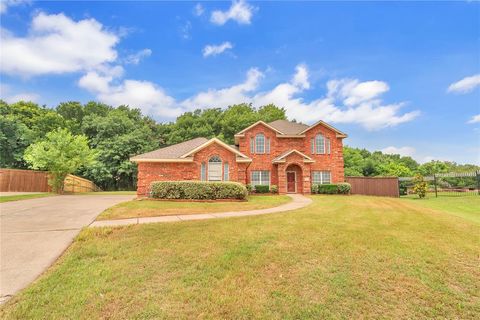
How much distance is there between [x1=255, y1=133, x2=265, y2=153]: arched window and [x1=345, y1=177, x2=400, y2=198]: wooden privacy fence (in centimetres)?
983

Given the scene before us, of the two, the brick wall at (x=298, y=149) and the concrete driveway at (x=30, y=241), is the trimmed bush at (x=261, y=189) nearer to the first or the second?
the brick wall at (x=298, y=149)

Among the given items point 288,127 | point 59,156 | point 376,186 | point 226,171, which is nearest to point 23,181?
point 59,156

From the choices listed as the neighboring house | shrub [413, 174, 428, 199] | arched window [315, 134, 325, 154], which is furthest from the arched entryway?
shrub [413, 174, 428, 199]

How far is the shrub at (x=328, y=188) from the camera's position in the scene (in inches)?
932

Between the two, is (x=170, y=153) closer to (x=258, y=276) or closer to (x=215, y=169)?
(x=215, y=169)

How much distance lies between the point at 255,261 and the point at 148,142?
39.0 meters

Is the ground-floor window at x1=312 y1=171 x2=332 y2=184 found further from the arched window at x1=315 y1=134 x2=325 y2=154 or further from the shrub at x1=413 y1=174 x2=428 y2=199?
the shrub at x1=413 y1=174 x2=428 y2=199

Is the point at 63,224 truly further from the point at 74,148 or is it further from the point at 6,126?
the point at 6,126

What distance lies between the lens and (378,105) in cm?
2708

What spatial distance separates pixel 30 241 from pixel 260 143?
21.1 meters

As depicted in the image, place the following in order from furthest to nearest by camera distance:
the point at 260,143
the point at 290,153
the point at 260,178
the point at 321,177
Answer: the point at 260,143
the point at 321,177
the point at 260,178
the point at 290,153

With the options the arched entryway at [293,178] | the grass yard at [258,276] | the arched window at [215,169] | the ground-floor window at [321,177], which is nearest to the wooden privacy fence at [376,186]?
the ground-floor window at [321,177]

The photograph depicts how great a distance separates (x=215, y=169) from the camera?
19.9 metres

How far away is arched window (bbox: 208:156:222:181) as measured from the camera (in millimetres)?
19859
